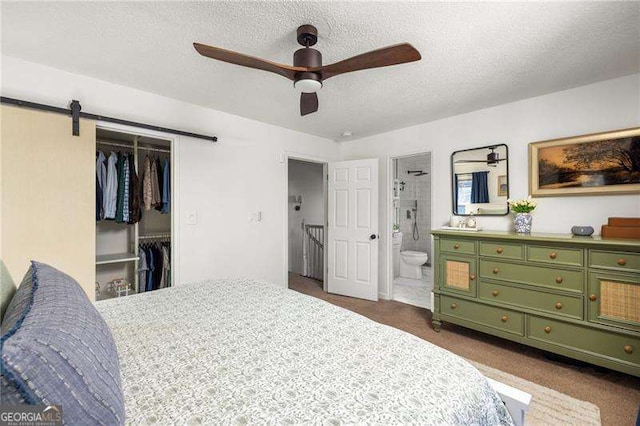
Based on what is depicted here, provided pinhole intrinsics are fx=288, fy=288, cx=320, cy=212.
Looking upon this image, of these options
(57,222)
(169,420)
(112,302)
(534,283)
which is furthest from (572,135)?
(57,222)

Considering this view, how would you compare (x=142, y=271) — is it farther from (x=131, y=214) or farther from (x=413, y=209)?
(x=413, y=209)

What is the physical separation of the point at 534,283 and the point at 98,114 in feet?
13.0

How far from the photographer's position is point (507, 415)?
1028mm

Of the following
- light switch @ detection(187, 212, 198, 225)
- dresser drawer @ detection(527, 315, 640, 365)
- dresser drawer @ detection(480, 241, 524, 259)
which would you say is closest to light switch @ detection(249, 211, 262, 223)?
light switch @ detection(187, 212, 198, 225)

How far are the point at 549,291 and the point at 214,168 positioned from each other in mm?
3353

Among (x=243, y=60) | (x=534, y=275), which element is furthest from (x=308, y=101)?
(x=534, y=275)

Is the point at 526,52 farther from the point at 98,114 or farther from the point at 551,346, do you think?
the point at 98,114

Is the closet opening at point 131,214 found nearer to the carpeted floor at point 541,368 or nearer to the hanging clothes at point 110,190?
the hanging clothes at point 110,190

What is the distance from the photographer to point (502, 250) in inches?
102

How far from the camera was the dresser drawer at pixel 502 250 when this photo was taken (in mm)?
2494

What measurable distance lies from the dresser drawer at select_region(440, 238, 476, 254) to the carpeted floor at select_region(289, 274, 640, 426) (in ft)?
2.81

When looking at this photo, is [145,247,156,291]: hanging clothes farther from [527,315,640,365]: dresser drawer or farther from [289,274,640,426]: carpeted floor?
[527,315,640,365]: dresser drawer

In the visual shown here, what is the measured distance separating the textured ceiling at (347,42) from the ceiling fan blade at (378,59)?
0.28m

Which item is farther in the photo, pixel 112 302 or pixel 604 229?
pixel 604 229
